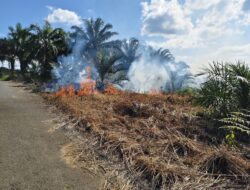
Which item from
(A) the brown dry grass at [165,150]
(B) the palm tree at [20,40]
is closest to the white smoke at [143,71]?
(B) the palm tree at [20,40]

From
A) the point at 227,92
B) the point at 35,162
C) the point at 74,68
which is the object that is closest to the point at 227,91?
the point at 227,92

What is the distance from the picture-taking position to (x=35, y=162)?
3578 mm

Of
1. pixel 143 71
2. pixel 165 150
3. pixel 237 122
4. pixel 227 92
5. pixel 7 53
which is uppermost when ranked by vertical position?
pixel 7 53

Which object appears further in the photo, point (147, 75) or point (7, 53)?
point (7, 53)

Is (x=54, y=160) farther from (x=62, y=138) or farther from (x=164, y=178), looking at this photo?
(x=164, y=178)

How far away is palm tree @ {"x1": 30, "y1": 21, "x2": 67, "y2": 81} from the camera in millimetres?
22344

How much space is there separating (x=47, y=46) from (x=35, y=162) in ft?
65.7

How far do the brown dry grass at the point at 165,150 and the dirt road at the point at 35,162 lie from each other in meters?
0.61

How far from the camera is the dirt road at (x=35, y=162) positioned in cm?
301

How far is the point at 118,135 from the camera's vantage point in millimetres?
4699

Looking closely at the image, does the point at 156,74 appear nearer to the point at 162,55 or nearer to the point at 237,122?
the point at 162,55

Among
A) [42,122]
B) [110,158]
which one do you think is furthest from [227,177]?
[42,122]

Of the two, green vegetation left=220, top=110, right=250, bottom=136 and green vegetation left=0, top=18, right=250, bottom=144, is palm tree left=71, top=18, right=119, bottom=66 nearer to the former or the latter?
green vegetation left=0, top=18, right=250, bottom=144

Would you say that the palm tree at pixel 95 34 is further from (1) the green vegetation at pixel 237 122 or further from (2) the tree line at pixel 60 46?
(1) the green vegetation at pixel 237 122
